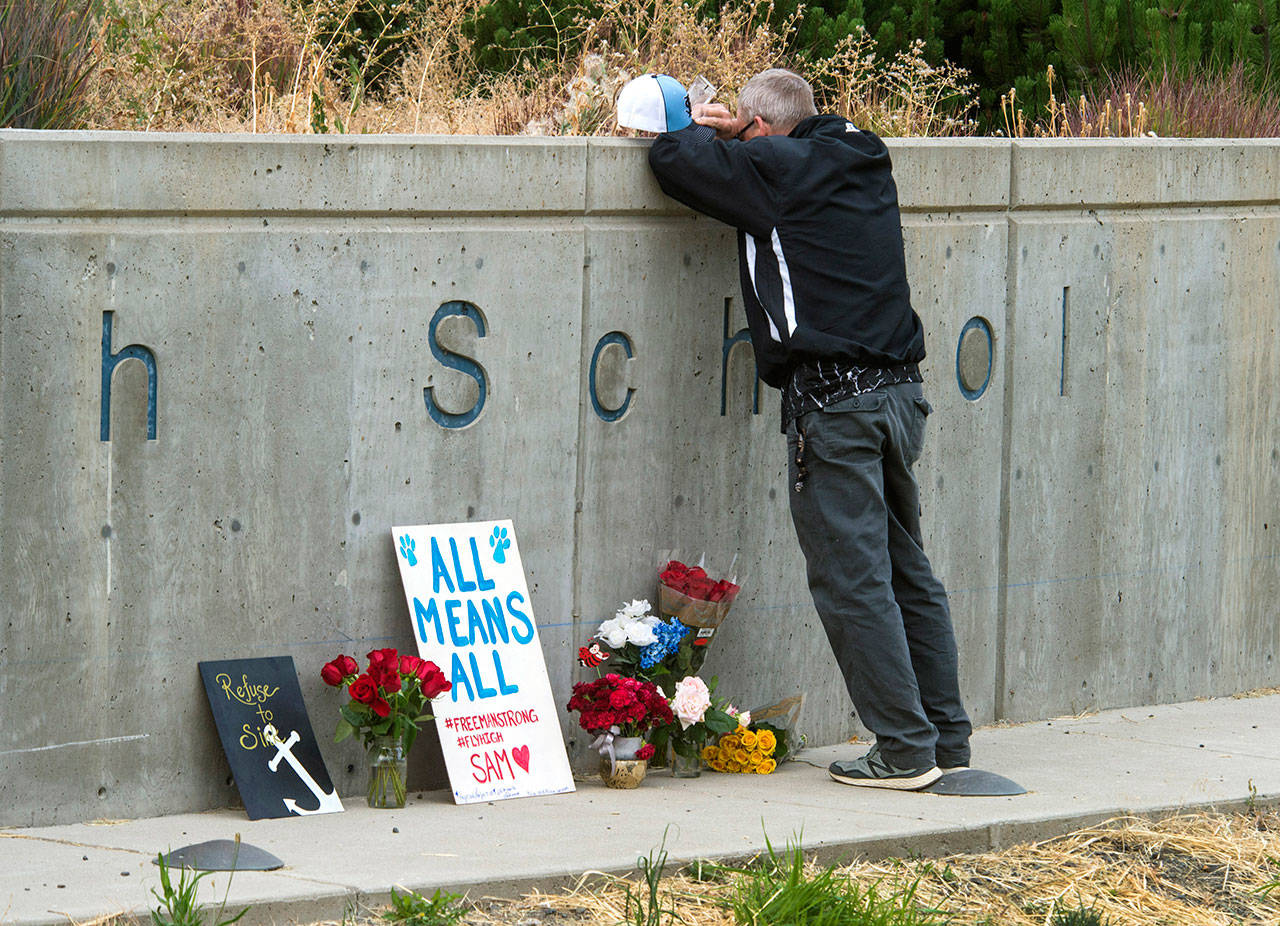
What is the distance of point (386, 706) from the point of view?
5.49 m

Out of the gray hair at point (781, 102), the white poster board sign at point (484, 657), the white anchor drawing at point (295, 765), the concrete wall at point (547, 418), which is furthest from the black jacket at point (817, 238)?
the white anchor drawing at point (295, 765)

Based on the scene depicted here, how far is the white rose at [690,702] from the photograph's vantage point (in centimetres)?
594

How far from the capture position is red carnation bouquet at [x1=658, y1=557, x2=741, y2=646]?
6.16 m

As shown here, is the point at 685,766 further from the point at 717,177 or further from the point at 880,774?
the point at 717,177

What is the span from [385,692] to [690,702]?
100 centimetres

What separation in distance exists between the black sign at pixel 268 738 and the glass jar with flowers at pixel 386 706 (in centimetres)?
12

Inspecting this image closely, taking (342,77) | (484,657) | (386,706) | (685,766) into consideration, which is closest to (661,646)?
(685,766)

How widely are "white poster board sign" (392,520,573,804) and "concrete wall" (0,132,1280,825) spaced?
3.9 inches

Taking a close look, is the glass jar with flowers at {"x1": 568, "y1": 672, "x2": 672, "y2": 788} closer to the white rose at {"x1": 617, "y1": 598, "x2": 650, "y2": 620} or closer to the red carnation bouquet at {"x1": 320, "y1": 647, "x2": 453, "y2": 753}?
the white rose at {"x1": 617, "y1": 598, "x2": 650, "y2": 620}

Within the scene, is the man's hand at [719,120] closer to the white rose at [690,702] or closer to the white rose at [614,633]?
the white rose at [614,633]

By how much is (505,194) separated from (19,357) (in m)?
1.60

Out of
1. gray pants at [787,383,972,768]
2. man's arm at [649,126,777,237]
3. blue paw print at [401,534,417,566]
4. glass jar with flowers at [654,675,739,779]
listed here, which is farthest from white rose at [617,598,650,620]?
man's arm at [649,126,777,237]

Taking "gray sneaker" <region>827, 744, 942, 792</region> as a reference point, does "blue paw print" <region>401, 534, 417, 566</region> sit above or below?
above

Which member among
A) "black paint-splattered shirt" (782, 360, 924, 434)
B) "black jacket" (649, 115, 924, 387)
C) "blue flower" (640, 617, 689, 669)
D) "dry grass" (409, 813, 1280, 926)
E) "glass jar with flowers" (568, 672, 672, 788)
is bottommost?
"dry grass" (409, 813, 1280, 926)
